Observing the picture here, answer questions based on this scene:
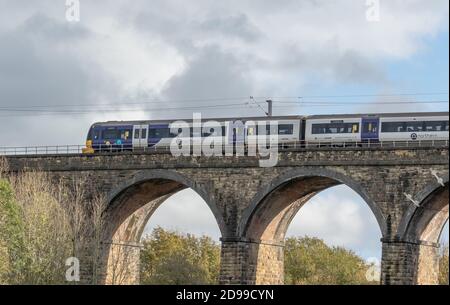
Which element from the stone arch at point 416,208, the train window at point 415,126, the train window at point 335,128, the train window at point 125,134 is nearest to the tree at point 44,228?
the train window at point 125,134

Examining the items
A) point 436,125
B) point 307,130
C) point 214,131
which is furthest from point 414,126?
point 214,131

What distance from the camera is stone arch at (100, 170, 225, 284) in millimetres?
77863

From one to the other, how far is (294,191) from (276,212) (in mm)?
1963

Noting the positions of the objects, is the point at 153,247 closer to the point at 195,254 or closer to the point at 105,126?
the point at 195,254

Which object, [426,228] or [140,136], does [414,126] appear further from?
[140,136]

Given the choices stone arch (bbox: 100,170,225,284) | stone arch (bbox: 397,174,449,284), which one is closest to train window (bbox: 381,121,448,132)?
stone arch (bbox: 397,174,449,284)

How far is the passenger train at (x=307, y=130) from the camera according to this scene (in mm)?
76000

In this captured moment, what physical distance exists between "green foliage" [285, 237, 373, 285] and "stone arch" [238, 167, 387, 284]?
101 ft

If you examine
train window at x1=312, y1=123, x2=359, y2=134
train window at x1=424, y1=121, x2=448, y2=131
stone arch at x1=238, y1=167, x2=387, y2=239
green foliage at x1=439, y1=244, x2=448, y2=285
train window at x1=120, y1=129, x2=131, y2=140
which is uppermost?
train window at x1=120, y1=129, x2=131, y2=140

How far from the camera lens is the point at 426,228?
7188 centimetres

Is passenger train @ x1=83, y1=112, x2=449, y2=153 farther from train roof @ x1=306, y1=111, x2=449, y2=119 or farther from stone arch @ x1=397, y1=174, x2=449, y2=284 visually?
stone arch @ x1=397, y1=174, x2=449, y2=284

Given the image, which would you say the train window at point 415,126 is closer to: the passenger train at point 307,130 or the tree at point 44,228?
the passenger train at point 307,130
